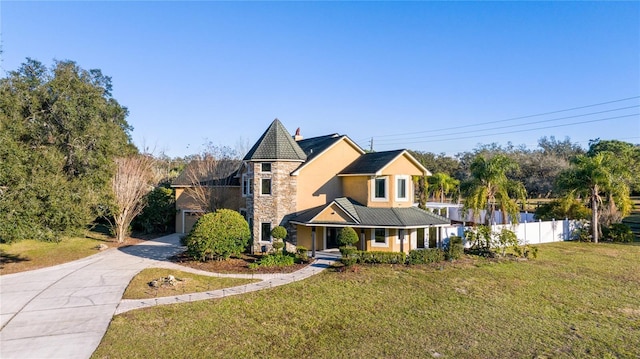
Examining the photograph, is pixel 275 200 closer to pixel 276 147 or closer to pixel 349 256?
pixel 276 147

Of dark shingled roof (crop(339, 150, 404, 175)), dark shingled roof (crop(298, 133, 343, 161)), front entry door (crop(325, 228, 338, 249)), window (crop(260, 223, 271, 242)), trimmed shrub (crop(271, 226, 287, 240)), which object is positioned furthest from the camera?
dark shingled roof (crop(298, 133, 343, 161))

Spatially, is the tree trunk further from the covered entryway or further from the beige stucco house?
the covered entryway

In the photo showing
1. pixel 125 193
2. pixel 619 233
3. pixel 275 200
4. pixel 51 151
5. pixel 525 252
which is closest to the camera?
pixel 51 151

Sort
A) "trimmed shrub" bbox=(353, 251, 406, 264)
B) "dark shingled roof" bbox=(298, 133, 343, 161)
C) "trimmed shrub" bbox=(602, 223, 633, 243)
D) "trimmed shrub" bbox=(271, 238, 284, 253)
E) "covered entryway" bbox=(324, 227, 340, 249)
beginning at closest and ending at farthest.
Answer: "trimmed shrub" bbox=(353, 251, 406, 264)
"trimmed shrub" bbox=(271, 238, 284, 253)
"covered entryway" bbox=(324, 227, 340, 249)
"dark shingled roof" bbox=(298, 133, 343, 161)
"trimmed shrub" bbox=(602, 223, 633, 243)

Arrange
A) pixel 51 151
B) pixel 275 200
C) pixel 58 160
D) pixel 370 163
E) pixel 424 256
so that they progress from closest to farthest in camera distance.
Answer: pixel 58 160 < pixel 51 151 < pixel 424 256 < pixel 275 200 < pixel 370 163

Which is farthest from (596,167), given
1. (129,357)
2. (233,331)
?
(129,357)

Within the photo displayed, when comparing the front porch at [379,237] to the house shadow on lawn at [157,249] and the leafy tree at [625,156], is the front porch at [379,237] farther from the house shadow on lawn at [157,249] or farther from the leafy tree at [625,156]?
the leafy tree at [625,156]

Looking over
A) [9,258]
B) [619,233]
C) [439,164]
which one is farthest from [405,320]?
[439,164]

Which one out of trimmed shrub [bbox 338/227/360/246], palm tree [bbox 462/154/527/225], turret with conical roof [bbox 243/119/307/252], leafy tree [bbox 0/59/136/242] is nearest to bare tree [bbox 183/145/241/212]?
turret with conical roof [bbox 243/119/307/252]
